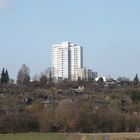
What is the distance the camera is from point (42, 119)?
74062mm

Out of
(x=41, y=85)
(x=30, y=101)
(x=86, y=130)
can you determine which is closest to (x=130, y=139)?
(x=86, y=130)

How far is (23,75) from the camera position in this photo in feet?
500

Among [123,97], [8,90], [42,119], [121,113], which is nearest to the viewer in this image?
[42,119]

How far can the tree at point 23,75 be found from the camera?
140 metres

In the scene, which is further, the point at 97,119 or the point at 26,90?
the point at 26,90

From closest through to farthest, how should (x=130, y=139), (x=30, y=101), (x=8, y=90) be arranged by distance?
(x=130, y=139)
(x=30, y=101)
(x=8, y=90)

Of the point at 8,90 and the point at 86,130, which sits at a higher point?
the point at 8,90

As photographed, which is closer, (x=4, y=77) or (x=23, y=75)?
(x=4, y=77)

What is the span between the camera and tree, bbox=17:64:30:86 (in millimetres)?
140000

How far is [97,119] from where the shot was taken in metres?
76.6

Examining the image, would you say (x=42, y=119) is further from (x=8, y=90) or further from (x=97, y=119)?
(x=8, y=90)

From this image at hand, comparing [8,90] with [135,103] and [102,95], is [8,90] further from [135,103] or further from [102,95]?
[135,103]

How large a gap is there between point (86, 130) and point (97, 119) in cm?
271

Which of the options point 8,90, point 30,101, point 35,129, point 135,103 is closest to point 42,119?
point 35,129
